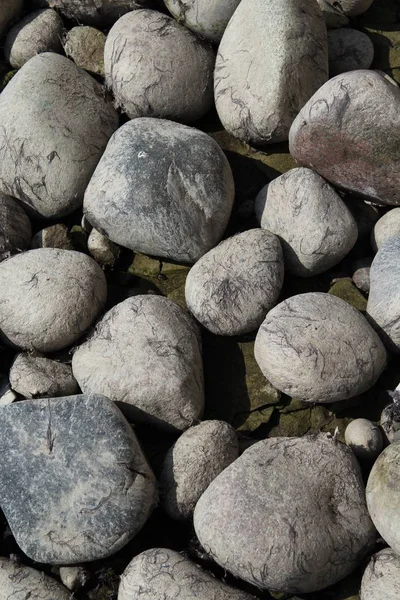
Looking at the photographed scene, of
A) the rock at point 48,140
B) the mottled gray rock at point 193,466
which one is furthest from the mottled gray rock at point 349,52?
the mottled gray rock at point 193,466

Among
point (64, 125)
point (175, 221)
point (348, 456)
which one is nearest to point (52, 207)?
point (64, 125)

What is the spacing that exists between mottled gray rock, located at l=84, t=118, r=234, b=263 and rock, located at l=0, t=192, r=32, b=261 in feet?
1.43

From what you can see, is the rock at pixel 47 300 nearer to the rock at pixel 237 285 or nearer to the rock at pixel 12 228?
the rock at pixel 12 228

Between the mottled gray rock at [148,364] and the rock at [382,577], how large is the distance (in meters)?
1.06

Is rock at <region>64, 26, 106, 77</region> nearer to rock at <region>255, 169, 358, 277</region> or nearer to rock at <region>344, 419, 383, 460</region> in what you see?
rock at <region>255, 169, 358, 277</region>

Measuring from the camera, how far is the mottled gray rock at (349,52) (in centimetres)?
469

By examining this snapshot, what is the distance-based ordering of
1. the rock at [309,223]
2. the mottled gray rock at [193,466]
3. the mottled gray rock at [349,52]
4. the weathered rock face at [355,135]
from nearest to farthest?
the mottled gray rock at [193,466] < the weathered rock face at [355,135] < the rock at [309,223] < the mottled gray rock at [349,52]

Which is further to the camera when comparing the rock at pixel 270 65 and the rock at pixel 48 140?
the rock at pixel 48 140

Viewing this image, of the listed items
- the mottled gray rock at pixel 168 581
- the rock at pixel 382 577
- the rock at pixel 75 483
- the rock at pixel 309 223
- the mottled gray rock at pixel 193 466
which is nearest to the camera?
the rock at pixel 382 577

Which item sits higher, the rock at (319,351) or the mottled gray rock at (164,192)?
the mottled gray rock at (164,192)

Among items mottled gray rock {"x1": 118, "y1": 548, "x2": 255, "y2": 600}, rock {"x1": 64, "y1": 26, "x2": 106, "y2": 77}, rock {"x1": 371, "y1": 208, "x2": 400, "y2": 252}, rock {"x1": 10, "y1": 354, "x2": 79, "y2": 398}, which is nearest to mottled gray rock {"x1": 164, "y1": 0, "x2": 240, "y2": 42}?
rock {"x1": 64, "y1": 26, "x2": 106, "y2": 77}

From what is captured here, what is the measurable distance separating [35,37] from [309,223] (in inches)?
88.4

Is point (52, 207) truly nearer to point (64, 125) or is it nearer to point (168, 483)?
point (64, 125)

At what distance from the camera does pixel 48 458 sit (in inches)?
145
